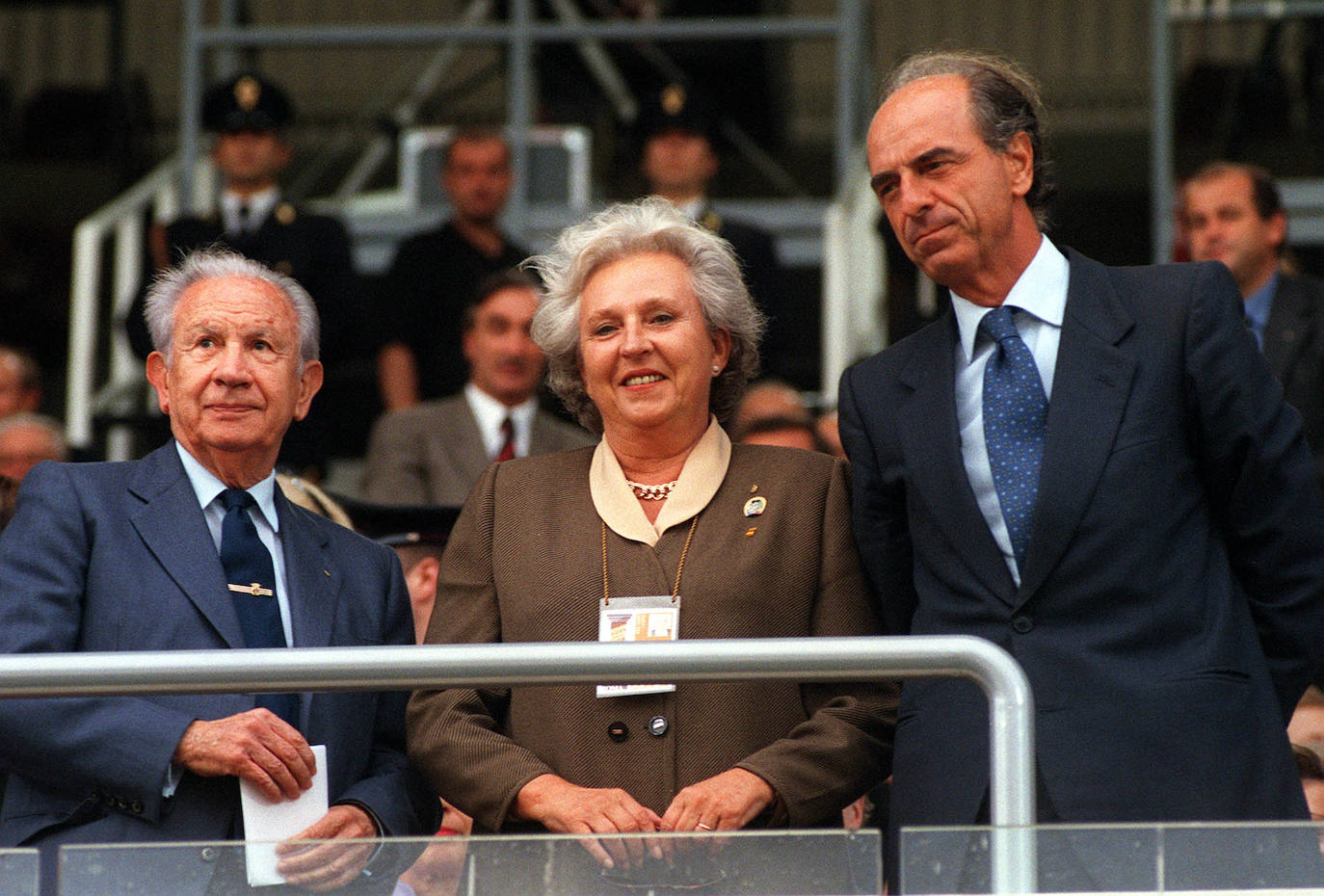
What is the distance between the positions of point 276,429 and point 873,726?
116 cm

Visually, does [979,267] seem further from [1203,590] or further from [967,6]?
[967,6]

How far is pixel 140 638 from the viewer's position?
3369 millimetres

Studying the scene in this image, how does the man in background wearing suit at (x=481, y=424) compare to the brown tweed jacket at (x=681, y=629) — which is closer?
the brown tweed jacket at (x=681, y=629)

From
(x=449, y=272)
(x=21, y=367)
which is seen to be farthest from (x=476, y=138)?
(x=21, y=367)

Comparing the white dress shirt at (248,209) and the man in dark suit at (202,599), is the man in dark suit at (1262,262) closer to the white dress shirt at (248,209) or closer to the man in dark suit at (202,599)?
the white dress shirt at (248,209)

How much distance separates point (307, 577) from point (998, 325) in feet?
4.13

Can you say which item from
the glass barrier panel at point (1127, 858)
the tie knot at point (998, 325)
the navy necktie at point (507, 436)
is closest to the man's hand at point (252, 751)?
the glass barrier panel at point (1127, 858)

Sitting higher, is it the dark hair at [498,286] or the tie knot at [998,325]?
the dark hair at [498,286]

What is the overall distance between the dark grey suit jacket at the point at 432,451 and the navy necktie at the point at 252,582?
245 cm

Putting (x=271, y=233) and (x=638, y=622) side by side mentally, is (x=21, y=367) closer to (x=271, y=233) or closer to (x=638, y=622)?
(x=271, y=233)

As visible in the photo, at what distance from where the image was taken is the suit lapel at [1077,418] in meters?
3.26

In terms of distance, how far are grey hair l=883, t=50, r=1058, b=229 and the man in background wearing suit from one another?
266 centimetres

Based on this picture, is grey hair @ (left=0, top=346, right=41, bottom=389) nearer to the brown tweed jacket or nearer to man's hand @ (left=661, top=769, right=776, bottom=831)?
the brown tweed jacket

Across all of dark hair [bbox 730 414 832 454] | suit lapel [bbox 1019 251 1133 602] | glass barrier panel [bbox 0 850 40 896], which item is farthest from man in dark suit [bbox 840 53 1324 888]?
dark hair [bbox 730 414 832 454]
